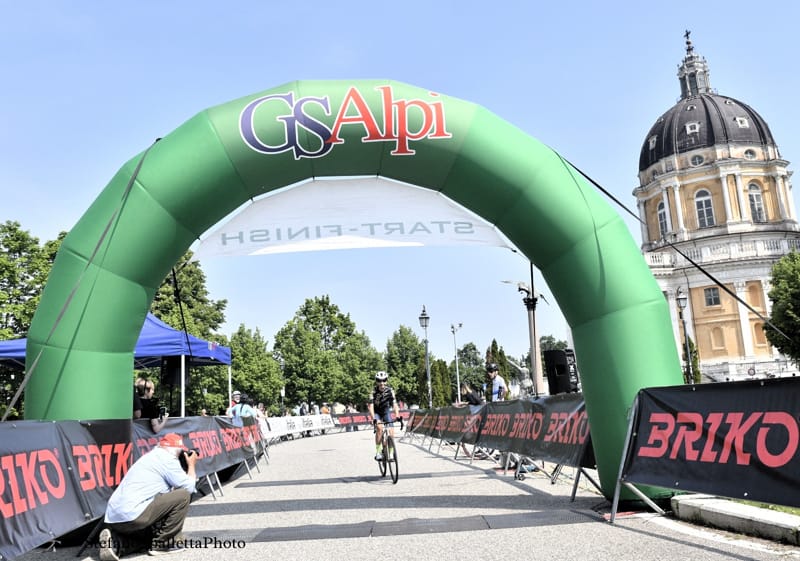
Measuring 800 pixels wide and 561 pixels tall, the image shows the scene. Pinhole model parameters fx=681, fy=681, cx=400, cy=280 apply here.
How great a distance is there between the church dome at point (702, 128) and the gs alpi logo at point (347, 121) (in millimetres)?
78281

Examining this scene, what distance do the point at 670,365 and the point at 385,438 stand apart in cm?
536

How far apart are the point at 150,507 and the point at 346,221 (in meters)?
3.98

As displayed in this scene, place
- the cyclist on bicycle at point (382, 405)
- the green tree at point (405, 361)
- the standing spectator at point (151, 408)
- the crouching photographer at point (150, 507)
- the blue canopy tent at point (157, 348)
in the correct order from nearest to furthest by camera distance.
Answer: the crouching photographer at point (150, 507), the standing spectator at point (151, 408), the cyclist on bicycle at point (382, 405), the blue canopy tent at point (157, 348), the green tree at point (405, 361)

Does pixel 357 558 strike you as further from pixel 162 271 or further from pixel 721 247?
pixel 721 247

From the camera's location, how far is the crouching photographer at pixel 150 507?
5.82 m

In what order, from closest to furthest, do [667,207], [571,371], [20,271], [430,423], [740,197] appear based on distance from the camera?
[571,371] < [430,423] < [20,271] < [740,197] < [667,207]

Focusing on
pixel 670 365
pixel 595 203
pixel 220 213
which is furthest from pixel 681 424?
pixel 220 213

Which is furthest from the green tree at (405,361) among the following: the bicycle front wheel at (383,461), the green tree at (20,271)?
the bicycle front wheel at (383,461)

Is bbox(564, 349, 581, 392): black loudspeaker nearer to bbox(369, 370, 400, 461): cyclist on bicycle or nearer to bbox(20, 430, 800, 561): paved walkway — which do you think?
bbox(20, 430, 800, 561): paved walkway

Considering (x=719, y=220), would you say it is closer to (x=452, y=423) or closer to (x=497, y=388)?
(x=452, y=423)

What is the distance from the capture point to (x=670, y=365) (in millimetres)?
7426

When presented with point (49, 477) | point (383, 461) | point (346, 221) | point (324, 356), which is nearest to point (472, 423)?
point (383, 461)

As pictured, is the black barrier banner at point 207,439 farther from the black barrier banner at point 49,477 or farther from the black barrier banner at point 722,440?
the black barrier banner at point 722,440

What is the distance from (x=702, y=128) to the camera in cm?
7812
